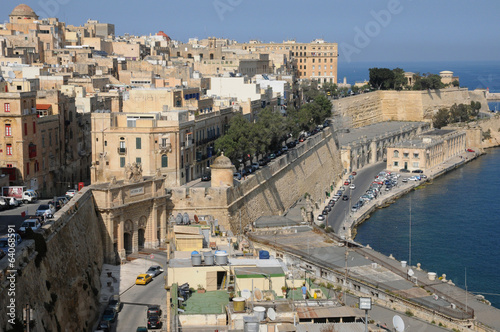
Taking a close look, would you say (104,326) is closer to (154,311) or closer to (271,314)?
(154,311)

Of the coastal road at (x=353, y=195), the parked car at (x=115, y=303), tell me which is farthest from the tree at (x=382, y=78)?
the parked car at (x=115, y=303)

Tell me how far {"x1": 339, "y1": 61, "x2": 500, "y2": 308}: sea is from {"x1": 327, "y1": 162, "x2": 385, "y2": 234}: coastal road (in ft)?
4.08

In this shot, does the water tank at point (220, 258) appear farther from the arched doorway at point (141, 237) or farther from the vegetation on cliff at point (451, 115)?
the vegetation on cliff at point (451, 115)

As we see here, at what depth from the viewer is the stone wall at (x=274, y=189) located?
1206 inches

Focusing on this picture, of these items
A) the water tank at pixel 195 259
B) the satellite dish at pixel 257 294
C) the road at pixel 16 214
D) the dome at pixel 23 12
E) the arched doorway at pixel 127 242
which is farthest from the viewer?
the dome at pixel 23 12

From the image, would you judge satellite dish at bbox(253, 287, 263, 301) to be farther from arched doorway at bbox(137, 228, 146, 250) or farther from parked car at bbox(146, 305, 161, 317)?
arched doorway at bbox(137, 228, 146, 250)

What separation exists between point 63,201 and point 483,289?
16.1 metres

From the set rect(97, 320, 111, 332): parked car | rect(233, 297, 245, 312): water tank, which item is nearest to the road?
rect(97, 320, 111, 332): parked car

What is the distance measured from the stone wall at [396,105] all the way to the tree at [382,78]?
255cm

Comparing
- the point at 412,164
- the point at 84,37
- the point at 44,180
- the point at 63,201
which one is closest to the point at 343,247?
the point at 63,201

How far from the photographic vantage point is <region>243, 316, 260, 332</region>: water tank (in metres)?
12.8

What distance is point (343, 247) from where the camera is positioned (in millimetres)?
28172

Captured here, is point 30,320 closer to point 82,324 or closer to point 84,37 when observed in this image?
point 82,324

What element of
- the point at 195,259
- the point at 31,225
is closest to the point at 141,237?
the point at 31,225
